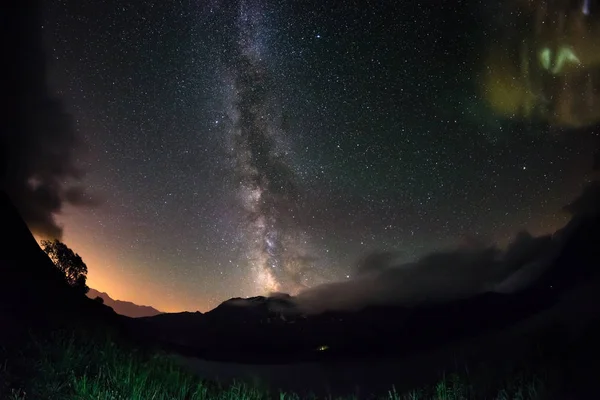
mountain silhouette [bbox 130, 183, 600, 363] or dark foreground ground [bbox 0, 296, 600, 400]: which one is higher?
mountain silhouette [bbox 130, 183, 600, 363]

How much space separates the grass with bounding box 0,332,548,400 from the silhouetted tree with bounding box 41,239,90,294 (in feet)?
42.6

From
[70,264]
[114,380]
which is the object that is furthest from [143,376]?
[70,264]

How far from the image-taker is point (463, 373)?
9.89m

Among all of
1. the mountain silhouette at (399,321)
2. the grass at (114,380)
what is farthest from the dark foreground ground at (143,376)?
the mountain silhouette at (399,321)

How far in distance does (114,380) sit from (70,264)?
16270 mm

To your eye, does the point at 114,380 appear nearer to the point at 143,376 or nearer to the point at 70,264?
the point at 143,376

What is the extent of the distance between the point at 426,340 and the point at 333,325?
12.6 m

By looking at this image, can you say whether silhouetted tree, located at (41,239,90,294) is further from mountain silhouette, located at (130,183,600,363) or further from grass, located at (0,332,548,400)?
grass, located at (0,332,548,400)

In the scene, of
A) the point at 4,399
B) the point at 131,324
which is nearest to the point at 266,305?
the point at 131,324

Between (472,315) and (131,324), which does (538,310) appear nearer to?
(472,315)

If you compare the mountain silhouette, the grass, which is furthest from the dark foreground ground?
the mountain silhouette

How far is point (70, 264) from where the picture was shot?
2094 centimetres

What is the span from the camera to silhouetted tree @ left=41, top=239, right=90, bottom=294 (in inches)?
797

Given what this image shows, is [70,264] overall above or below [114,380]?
above
